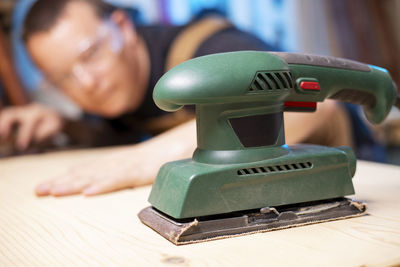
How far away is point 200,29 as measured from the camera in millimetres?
1632

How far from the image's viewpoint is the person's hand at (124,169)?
83cm

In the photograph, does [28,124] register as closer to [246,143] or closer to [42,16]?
[42,16]

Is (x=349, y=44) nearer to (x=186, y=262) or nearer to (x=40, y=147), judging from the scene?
(x=40, y=147)

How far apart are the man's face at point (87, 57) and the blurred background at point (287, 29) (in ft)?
1.79

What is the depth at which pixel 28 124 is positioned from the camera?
1.79 metres

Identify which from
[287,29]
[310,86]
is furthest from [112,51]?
[287,29]

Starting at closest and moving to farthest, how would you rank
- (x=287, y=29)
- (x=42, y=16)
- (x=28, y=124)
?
(x=42, y=16), (x=28, y=124), (x=287, y=29)

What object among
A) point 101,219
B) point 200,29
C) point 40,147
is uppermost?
point 200,29

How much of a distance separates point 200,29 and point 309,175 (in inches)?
46.0

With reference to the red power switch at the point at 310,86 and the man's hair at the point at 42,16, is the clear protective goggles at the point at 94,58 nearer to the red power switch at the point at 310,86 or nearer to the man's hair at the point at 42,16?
the man's hair at the point at 42,16

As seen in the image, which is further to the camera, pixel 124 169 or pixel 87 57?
pixel 87 57

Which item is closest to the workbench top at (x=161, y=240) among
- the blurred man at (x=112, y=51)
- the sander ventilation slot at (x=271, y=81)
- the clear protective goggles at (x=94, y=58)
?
the sander ventilation slot at (x=271, y=81)

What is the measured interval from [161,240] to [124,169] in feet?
1.19

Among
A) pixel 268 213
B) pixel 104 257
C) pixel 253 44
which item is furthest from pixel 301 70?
pixel 253 44
